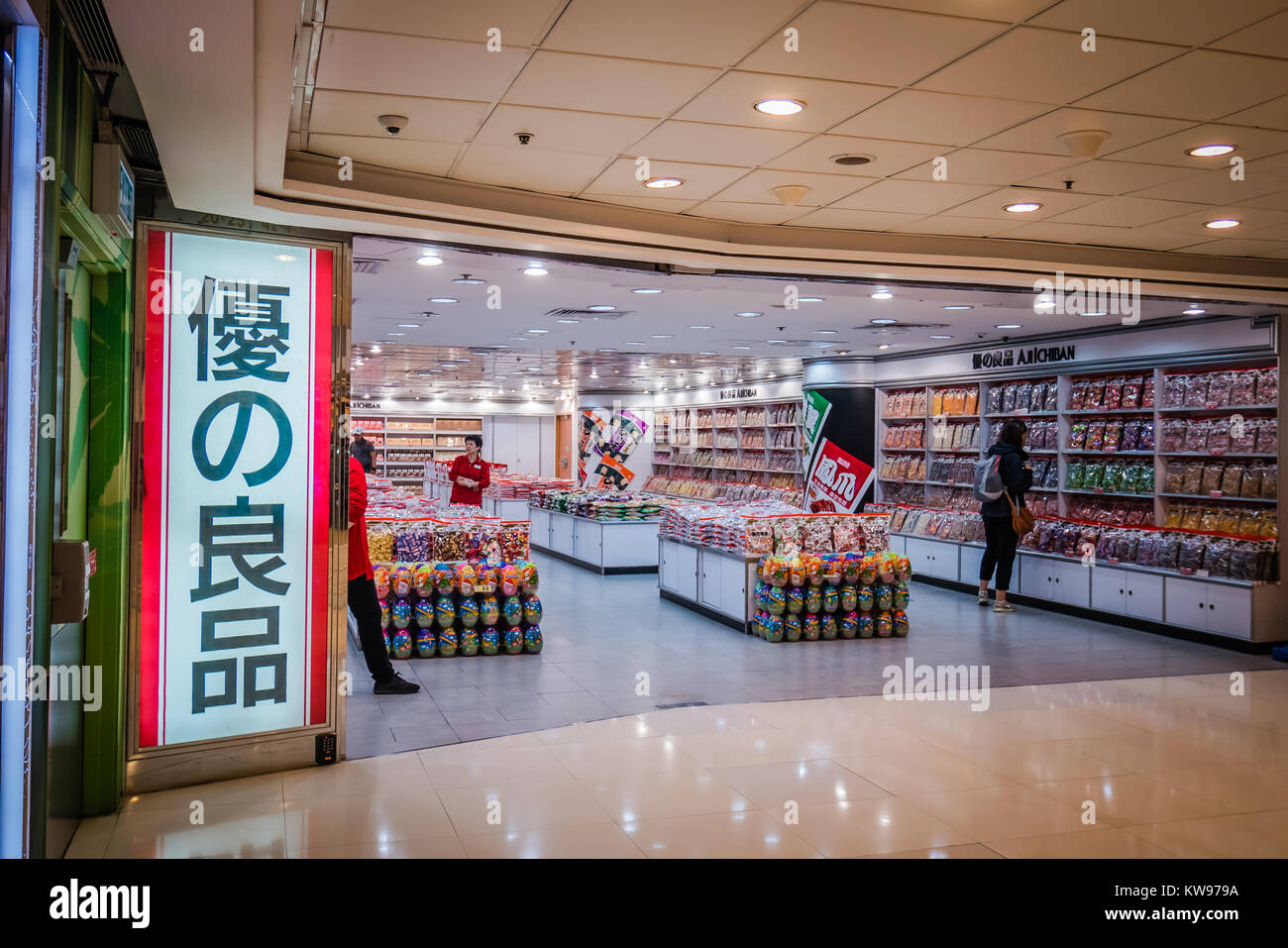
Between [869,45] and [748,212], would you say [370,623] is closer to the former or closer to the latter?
[748,212]

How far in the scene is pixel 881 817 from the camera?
4.27 m

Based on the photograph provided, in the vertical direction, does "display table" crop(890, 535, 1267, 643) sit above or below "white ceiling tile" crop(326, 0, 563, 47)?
below

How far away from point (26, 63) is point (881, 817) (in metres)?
3.98

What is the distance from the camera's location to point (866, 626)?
8578mm

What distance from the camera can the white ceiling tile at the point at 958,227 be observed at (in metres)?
5.79

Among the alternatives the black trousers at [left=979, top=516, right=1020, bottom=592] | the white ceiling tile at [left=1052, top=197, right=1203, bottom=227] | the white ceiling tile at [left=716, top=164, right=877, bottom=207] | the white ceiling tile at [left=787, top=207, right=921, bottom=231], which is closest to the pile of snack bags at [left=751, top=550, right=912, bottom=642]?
the black trousers at [left=979, top=516, right=1020, bottom=592]

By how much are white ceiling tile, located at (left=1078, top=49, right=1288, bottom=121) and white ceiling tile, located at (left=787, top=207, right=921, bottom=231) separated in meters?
1.83

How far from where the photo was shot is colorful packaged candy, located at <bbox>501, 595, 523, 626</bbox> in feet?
25.4

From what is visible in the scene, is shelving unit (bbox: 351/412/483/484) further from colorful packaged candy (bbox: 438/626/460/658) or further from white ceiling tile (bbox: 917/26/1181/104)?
white ceiling tile (bbox: 917/26/1181/104)

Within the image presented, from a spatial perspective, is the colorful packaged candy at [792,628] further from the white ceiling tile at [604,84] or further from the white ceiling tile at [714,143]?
the white ceiling tile at [604,84]

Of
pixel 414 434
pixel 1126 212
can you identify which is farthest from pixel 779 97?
pixel 414 434


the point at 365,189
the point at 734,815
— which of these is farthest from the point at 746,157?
the point at 734,815

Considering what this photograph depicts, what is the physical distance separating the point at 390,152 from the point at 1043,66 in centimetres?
276

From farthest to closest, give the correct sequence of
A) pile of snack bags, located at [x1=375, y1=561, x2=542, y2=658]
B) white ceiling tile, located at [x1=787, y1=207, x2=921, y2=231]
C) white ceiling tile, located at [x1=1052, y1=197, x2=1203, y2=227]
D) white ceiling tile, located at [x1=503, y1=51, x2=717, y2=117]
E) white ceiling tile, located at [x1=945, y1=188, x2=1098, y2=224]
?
pile of snack bags, located at [x1=375, y1=561, x2=542, y2=658]
white ceiling tile, located at [x1=787, y1=207, x2=921, y2=231]
white ceiling tile, located at [x1=1052, y1=197, x2=1203, y2=227]
white ceiling tile, located at [x1=945, y1=188, x2=1098, y2=224]
white ceiling tile, located at [x1=503, y1=51, x2=717, y2=117]
